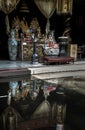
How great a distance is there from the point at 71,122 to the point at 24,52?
6.48 meters

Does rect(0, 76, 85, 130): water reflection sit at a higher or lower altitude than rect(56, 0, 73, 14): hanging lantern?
lower

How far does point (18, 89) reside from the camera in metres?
8.19

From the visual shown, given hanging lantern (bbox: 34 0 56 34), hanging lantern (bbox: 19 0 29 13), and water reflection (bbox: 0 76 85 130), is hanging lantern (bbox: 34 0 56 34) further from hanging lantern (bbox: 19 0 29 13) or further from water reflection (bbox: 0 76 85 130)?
water reflection (bbox: 0 76 85 130)

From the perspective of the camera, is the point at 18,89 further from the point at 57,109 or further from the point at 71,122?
the point at 71,122

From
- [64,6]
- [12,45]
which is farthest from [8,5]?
[64,6]

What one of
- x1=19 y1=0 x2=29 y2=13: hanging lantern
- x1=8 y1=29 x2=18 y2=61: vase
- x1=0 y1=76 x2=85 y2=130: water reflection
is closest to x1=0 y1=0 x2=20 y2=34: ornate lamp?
x1=8 y1=29 x2=18 y2=61: vase

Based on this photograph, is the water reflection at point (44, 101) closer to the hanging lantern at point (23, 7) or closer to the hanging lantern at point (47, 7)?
Answer: the hanging lantern at point (47, 7)

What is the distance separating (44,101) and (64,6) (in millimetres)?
6070

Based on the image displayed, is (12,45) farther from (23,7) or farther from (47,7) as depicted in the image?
(47,7)

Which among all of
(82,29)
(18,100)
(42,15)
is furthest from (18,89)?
(82,29)

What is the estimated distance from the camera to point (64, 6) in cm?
1220

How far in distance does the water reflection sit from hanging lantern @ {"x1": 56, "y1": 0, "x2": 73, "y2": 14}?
3566 millimetres

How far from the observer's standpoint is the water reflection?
5826 mm

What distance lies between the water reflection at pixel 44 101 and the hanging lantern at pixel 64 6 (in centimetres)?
357
